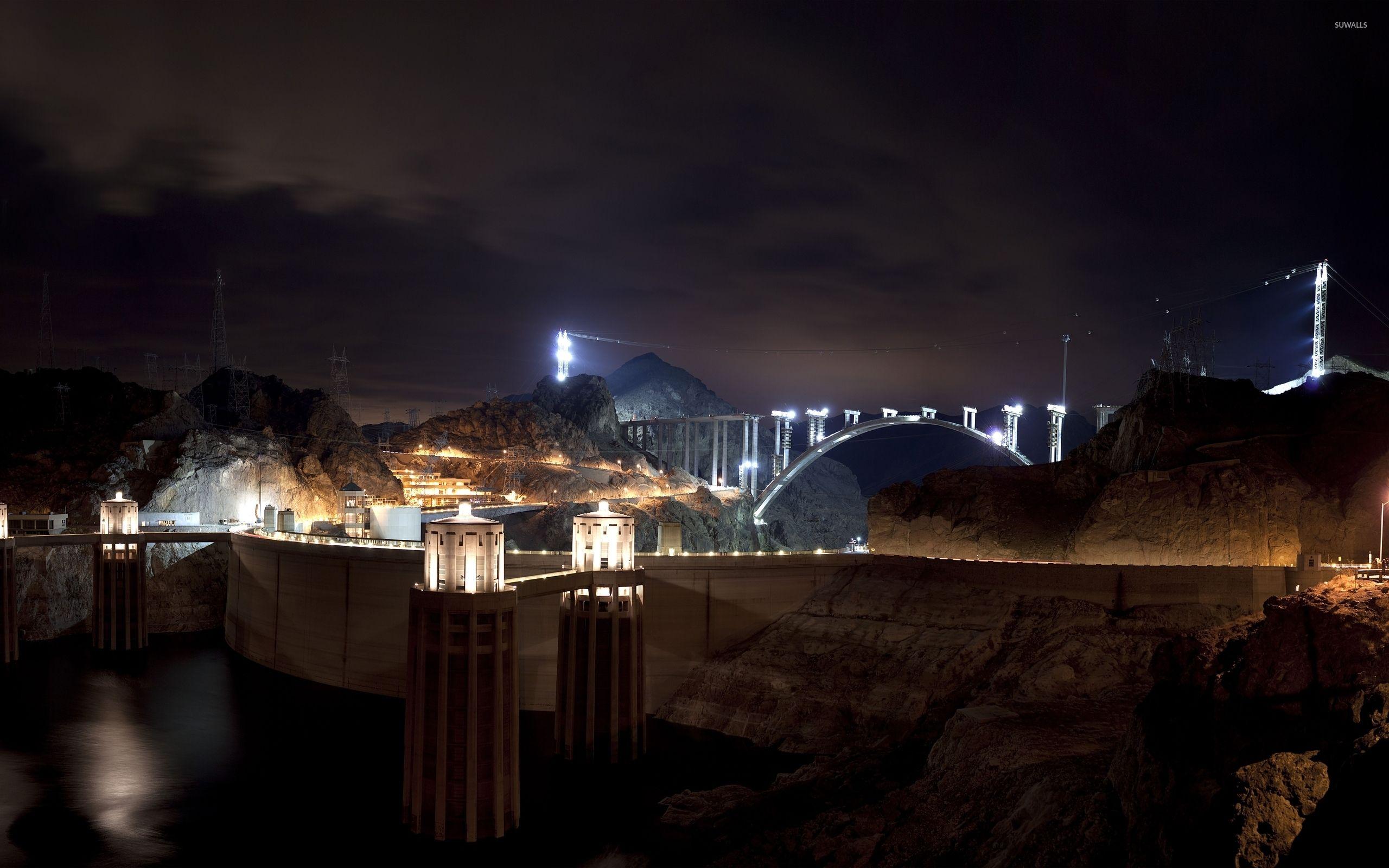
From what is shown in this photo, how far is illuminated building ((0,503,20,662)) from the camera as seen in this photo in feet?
176

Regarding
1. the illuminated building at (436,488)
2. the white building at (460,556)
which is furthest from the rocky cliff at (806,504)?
the white building at (460,556)

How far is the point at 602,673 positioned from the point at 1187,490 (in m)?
30.0

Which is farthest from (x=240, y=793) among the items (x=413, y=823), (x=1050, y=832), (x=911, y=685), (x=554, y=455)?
(x=554, y=455)

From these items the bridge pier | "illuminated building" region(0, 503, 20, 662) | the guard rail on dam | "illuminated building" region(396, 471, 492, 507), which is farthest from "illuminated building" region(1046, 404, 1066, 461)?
"illuminated building" region(0, 503, 20, 662)

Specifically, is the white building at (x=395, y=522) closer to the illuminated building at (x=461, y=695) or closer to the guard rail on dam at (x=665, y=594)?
the guard rail on dam at (x=665, y=594)

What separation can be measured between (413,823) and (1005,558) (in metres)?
34.0

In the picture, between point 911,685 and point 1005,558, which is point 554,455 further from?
point 911,685

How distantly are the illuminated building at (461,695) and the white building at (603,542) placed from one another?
764 centimetres

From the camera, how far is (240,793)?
33.8m

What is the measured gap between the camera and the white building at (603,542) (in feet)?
121

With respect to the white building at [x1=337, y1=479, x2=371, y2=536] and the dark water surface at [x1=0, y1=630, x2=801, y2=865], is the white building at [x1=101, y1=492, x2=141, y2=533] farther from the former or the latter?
the white building at [x1=337, y1=479, x2=371, y2=536]

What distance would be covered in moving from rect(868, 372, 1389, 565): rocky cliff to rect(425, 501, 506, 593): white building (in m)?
30.3

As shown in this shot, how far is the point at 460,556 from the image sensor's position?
2930 centimetres

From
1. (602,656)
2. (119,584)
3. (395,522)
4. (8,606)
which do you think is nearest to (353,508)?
(395,522)
